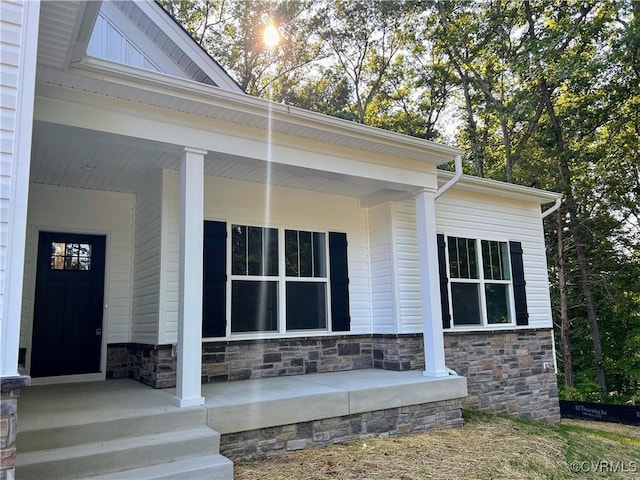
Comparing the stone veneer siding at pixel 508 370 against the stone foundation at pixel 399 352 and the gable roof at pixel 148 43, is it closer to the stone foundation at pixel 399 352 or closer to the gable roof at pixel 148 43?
the stone foundation at pixel 399 352

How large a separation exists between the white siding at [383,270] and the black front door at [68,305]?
12.2 feet

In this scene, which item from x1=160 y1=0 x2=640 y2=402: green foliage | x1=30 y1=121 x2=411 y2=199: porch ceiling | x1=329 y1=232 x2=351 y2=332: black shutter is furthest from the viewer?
x1=160 y1=0 x2=640 y2=402: green foliage

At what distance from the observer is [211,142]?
4.41m

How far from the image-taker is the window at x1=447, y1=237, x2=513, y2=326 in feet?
23.7

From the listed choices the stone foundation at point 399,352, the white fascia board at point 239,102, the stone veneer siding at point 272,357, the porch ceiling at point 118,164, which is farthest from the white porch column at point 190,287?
the stone foundation at point 399,352

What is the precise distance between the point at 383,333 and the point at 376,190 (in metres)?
2.04

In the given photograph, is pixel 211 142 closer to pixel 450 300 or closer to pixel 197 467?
pixel 197 467

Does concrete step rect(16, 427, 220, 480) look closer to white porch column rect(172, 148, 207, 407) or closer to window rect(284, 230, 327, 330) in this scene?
white porch column rect(172, 148, 207, 407)

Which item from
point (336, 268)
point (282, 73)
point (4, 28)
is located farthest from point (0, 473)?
point (282, 73)

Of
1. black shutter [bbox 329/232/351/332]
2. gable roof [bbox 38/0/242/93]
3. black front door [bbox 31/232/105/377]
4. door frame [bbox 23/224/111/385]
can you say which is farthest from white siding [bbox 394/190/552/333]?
black front door [bbox 31/232/105/377]

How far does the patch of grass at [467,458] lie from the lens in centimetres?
387

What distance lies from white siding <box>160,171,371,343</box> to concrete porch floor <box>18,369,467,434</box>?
2.95 feet

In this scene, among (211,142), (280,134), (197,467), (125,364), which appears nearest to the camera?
(197,467)

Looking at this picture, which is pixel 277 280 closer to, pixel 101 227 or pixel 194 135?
pixel 101 227
